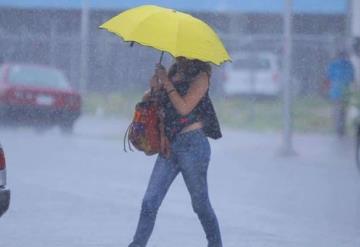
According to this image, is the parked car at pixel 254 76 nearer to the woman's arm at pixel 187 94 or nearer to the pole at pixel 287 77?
the pole at pixel 287 77

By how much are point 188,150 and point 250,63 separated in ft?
69.9

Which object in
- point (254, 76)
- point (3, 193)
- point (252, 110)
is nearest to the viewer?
point (3, 193)

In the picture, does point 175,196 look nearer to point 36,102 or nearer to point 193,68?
point 193,68

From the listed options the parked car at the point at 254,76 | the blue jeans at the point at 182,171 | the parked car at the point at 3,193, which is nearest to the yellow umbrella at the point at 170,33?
the blue jeans at the point at 182,171

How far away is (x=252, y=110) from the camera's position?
27078mm

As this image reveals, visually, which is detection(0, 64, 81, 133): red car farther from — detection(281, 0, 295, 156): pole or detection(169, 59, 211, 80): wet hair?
detection(169, 59, 211, 80): wet hair

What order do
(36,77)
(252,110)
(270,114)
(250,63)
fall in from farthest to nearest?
1. (250,63)
2. (270,114)
3. (252,110)
4. (36,77)

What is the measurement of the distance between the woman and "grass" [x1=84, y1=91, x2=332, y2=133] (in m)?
16.7

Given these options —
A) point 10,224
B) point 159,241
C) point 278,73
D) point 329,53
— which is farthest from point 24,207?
point 278,73

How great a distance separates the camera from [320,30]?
99.7 ft

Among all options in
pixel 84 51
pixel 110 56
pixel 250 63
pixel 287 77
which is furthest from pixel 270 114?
pixel 287 77

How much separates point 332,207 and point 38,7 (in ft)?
46.5

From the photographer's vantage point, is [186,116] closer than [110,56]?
Yes

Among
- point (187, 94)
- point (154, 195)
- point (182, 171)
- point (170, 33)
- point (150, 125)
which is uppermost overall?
point (170, 33)
